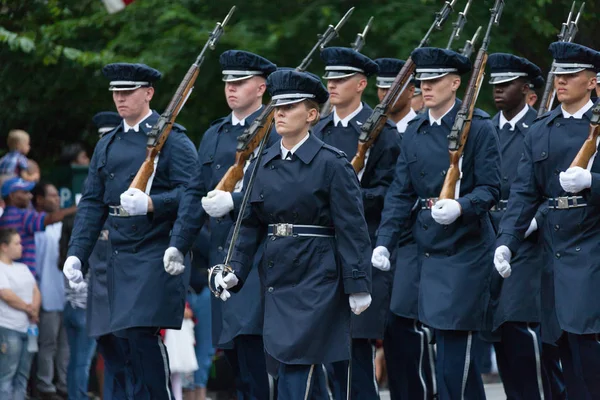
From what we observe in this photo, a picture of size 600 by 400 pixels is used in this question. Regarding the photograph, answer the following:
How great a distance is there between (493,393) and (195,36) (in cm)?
412

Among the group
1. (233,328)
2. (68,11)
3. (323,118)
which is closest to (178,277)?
(233,328)

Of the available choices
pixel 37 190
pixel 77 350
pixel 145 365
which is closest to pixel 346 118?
pixel 145 365

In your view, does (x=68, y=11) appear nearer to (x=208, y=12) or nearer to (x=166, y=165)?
(x=208, y=12)

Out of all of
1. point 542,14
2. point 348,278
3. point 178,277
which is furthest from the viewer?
point 542,14

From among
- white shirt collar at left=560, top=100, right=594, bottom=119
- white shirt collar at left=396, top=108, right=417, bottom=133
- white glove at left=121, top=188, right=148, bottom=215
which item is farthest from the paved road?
white shirt collar at left=560, top=100, right=594, bottom=119

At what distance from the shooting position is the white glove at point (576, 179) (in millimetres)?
9000

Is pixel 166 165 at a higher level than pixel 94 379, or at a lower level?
higher

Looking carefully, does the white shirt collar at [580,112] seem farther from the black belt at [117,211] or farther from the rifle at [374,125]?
the black belt at [117,211]

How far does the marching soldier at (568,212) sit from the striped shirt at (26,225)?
471 cm

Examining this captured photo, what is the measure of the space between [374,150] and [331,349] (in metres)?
2.21

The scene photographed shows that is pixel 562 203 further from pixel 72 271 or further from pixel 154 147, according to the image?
pixel 72 271

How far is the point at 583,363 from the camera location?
9180 mm

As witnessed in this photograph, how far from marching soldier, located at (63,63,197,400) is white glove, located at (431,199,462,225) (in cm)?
175

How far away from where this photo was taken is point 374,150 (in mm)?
10703
